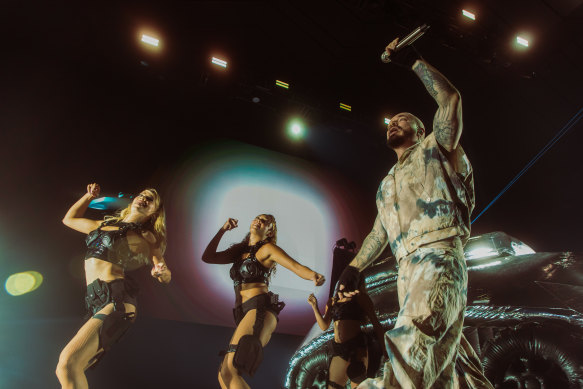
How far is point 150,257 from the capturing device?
11.8ft

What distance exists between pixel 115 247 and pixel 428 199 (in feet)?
9.44

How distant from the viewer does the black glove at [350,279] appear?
1903 millimetres

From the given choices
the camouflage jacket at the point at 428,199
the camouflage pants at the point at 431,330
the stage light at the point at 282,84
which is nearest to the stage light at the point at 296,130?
the stage light at the point at 282,84

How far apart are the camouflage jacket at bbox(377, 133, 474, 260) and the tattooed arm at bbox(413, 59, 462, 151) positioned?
6cm

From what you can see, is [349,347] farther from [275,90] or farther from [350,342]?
[275,90]

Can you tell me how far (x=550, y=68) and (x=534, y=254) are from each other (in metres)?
5.87

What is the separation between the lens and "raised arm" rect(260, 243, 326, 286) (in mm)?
2404

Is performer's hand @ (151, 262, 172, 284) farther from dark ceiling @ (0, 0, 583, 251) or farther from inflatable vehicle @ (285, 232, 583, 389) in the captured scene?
inflatable vehicle @ (285, 232, 583, 389)

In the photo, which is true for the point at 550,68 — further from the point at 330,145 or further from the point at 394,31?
the point at 330,145

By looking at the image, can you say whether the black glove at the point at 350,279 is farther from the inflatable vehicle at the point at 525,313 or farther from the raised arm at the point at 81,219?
the raised arm at the point at 81,219

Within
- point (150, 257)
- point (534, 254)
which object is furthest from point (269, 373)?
point (534, 254)

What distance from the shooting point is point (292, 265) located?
2.73 meters

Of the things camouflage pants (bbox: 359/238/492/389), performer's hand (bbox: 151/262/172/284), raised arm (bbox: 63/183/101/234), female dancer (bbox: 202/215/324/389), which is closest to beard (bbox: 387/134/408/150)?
camouflage pants (bbox: 359/238/492/389)

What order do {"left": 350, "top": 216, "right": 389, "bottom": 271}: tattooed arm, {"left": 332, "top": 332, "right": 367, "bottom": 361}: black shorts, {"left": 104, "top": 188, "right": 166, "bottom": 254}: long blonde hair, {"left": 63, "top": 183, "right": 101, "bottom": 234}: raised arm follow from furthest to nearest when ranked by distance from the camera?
{"left": 104, "top": 188, "right": 166, "bottom": 254}: long blonde hair, {"left": 63, "top": 183, "right": 101, "bottom": 234}: raised arm, {"left": 332, "top": 332, "right": 367, "bottom": 361}: black shorts, {"left": 350, "top": 216, "right": 389, "bottom": 271}: tattooed arm
